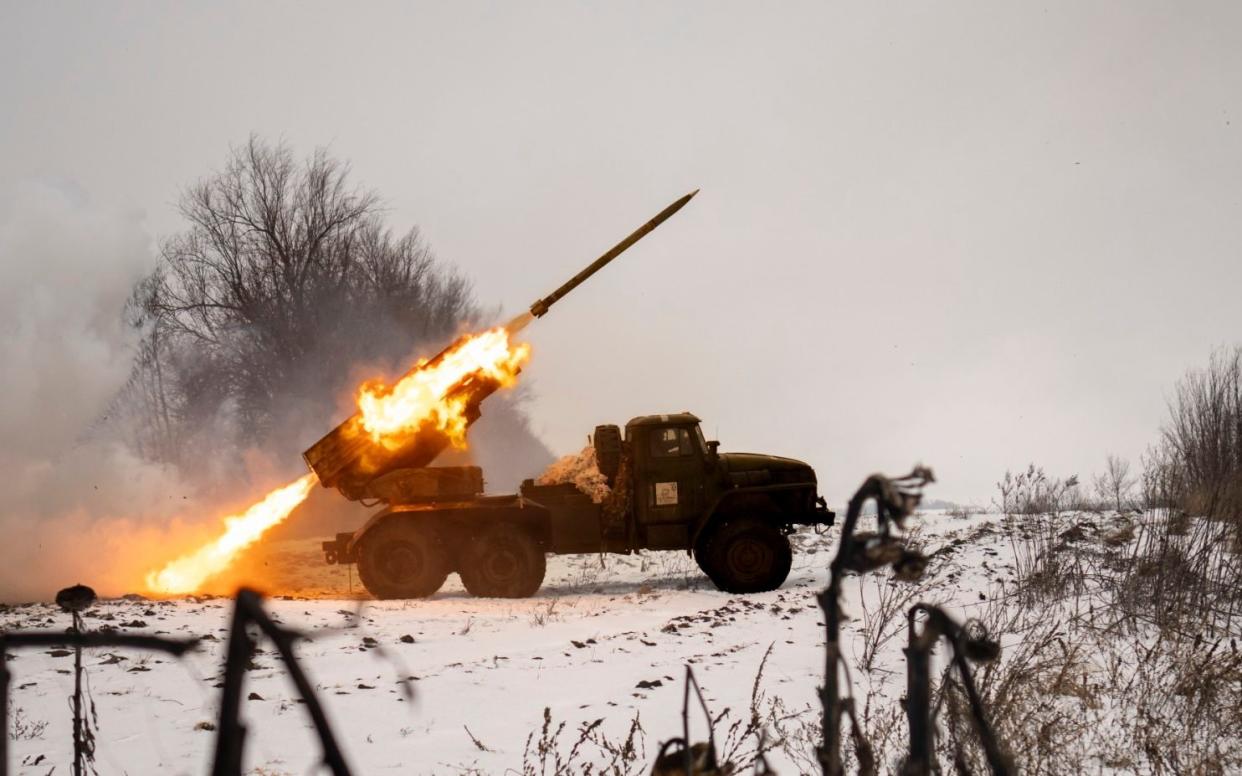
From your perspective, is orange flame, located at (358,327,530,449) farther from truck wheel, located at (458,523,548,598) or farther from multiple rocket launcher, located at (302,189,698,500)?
truck wheel, located at (458,523,548,598)

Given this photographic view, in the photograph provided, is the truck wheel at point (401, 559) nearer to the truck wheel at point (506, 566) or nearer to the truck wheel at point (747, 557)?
the truck wheel at point (506, 566)

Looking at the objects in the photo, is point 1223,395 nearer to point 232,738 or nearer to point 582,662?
point 582,662

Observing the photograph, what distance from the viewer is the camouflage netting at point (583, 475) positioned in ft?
48.8

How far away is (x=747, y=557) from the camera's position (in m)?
14.3

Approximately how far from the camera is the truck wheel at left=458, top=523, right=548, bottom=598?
14.7 metres

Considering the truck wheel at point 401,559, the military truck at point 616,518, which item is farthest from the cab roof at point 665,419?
the truck wheel at point 401,559

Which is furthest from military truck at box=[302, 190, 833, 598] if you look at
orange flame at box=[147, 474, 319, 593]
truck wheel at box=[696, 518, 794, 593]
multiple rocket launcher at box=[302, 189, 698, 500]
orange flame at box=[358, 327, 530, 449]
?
orange flame at box=[147, 474, 319, 593]

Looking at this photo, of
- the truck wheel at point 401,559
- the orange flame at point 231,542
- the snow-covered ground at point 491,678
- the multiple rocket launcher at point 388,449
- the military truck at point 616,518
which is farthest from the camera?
the orange flame at point 231,542

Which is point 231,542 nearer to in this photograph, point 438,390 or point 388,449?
point 388,449

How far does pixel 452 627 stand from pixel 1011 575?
6384 mm

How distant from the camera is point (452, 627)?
1161cm

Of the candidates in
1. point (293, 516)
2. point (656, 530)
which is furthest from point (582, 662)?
point (293, 516)

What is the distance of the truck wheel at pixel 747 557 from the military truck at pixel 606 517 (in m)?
0.09

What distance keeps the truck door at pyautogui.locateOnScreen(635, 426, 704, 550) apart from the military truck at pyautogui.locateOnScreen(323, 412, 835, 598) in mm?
14
